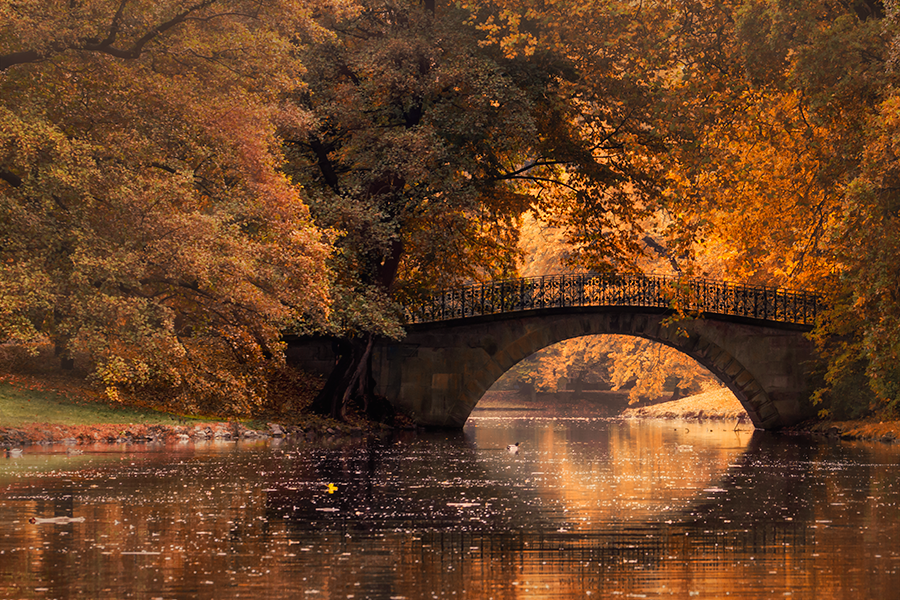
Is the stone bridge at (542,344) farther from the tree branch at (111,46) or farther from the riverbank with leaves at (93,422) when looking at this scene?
the tree branch at (111,46)

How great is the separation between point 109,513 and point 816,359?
2808 cm

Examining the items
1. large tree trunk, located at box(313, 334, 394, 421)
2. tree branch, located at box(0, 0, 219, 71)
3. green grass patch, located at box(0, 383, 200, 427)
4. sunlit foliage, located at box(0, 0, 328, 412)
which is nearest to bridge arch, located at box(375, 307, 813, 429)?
large tree trunk, located at box(313, 334, 394, 421)

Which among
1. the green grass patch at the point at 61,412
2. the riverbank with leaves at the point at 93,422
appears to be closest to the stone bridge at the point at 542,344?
the riverbank with leaves at the point at 93,422

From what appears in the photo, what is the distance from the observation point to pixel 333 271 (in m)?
27.2

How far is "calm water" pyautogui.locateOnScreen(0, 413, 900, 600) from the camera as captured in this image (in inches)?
278

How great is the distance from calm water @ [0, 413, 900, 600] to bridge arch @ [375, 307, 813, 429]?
1598 cm

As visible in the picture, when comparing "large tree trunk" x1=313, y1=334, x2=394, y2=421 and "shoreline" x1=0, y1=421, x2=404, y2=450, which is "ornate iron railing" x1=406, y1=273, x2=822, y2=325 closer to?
"large tree trunk" x1=313, y1=334, x2=394, y2=421

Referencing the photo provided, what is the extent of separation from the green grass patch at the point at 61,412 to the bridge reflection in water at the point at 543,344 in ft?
33.5

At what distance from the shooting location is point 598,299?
118 feet

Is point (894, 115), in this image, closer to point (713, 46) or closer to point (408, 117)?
point (713, 46)

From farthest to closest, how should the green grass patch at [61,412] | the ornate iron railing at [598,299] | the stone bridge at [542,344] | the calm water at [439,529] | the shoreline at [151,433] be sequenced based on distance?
the ornate iron railing at [598,299], the stone bridge at [542,344], the green grass patch at [61,412], the shoreline at [151,433], the calm water at [439,529]

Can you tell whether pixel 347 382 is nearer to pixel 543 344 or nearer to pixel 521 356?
pixel 521 356

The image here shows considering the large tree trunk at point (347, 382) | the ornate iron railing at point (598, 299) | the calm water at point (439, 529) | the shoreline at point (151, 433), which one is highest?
the ornate iron railing at point (598, 299)

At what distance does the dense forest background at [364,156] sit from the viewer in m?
21.5
